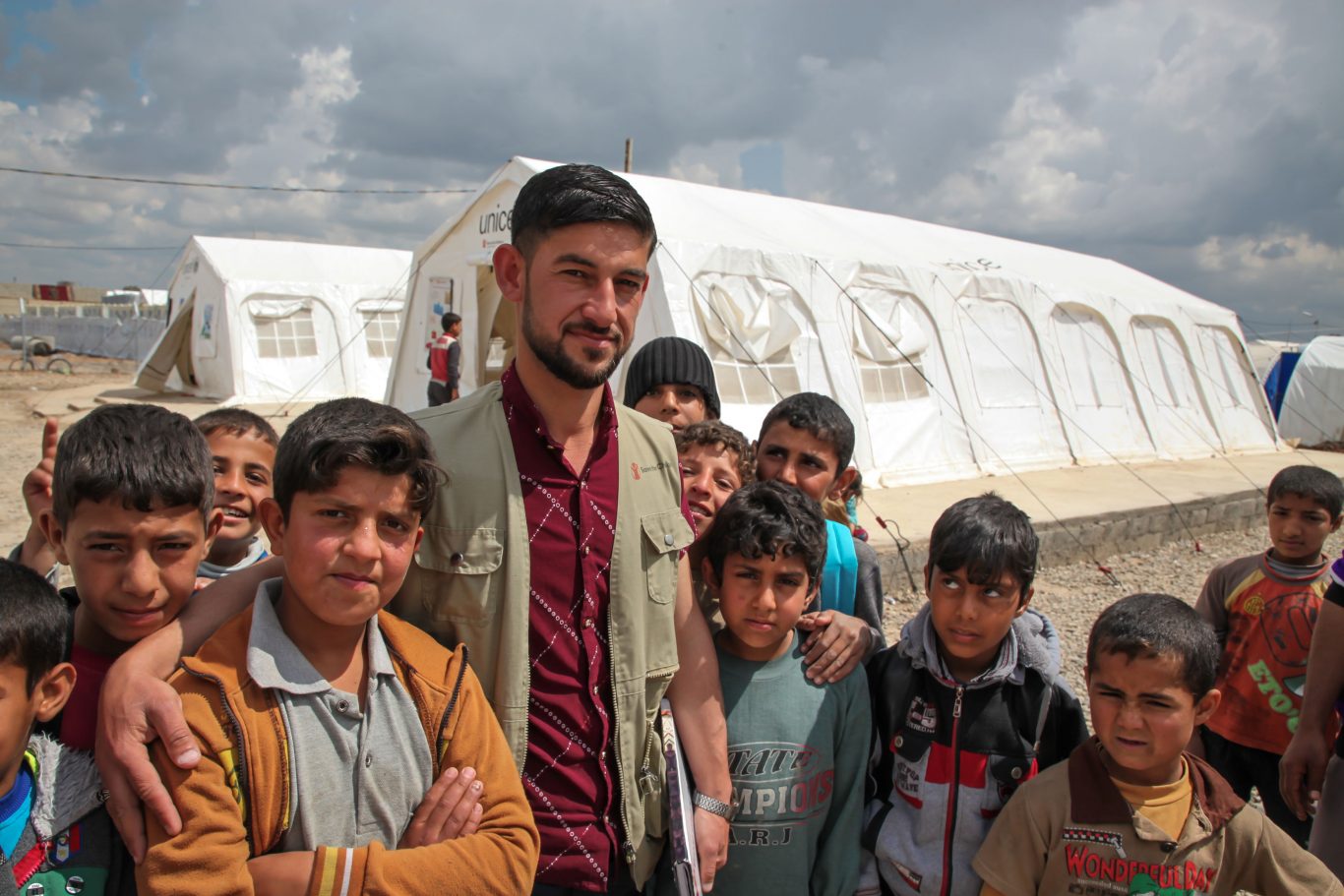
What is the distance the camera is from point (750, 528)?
6.18ft

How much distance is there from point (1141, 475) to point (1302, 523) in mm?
7683

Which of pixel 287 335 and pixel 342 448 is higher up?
pixel 287 335

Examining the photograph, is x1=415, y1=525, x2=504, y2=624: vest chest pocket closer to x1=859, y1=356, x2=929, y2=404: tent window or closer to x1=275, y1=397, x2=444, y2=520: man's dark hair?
x1=275, y1=397, x2=444, y2=520: man's dark hair

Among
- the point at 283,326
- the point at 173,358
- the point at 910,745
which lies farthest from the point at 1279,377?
the point at 173,358

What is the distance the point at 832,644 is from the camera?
1.91 metres

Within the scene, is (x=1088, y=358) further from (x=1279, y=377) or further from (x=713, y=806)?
(x=1279, y=377)

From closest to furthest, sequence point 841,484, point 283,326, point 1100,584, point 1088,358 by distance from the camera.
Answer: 1. point 841,484
2. point 1100,584
3. point 1088,358
4. point 283,326

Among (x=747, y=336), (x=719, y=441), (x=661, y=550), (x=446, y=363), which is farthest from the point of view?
(x=446, y=363)

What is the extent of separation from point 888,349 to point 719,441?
6.64 m

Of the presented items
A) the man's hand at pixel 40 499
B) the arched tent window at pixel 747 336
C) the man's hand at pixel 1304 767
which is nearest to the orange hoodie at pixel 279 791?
the man's hand at pixel 40 499

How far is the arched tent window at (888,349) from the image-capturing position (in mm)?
8422

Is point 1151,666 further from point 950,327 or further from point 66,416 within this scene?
point 66,416

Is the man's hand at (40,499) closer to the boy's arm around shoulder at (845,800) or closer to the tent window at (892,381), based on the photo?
the boy's arm around shoulder at (845,800)

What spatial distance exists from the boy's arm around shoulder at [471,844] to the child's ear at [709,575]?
0.71m
